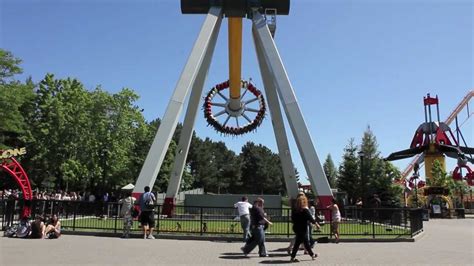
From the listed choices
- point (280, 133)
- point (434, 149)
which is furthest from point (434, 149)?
point (280, 133)

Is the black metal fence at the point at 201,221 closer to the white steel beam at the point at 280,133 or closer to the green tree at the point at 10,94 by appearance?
the white steel beam at the point at 280,133

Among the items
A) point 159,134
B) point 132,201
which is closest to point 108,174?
point 159,134

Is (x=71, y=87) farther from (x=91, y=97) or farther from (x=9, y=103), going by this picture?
(x=9, y=103)

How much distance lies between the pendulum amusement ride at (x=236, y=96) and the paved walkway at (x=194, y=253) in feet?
23.6

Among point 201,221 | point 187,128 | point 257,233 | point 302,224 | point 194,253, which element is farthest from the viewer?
point 187,128

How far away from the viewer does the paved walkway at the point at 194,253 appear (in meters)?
11.1

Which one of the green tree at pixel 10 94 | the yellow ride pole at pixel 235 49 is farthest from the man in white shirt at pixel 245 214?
the green tree at pixel 10 94

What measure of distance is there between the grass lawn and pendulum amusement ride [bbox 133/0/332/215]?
8.97 feet

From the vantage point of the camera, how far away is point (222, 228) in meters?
19.6

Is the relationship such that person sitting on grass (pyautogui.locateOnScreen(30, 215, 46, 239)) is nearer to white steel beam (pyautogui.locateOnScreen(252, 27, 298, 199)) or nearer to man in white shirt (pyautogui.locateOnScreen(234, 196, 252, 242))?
man in white shirt (pyautogui.locateOnScreen(234, 196, 252, 242))

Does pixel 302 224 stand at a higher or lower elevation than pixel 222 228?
higher

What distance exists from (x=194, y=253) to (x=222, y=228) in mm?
6868

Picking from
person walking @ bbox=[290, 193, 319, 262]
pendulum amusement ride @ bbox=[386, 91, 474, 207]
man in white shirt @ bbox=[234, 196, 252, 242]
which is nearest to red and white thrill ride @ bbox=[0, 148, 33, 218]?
man in white shirt @ bbox=[234, 196, 252, 242]

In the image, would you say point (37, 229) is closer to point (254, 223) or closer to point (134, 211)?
point (134, 211)
